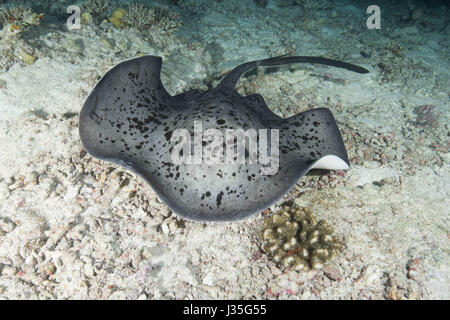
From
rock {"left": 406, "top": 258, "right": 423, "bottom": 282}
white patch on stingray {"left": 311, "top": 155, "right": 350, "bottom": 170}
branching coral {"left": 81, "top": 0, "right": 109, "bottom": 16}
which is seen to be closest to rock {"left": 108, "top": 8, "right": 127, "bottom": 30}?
branching coral {"left": 81, "top": 0, "right": 109, "bottom": 16}

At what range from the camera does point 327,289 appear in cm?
293

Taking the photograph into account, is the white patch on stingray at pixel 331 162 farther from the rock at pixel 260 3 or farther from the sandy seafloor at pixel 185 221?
the rock at pixel 260 3

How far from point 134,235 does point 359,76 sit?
6283 millimetres

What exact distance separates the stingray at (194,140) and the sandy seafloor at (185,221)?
0.64m

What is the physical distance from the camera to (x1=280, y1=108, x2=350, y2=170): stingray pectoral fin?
11.3 feet

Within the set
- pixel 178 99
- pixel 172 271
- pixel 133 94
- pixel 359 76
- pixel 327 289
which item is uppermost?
pixel 133 94

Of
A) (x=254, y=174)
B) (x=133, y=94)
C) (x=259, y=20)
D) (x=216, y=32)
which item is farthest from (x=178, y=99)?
(x=259, y=20)

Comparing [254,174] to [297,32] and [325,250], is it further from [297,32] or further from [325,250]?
[297,32]

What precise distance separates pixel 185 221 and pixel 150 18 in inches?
227

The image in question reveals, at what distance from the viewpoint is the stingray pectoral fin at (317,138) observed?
344 centimetres

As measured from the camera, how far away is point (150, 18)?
683 centimetres
